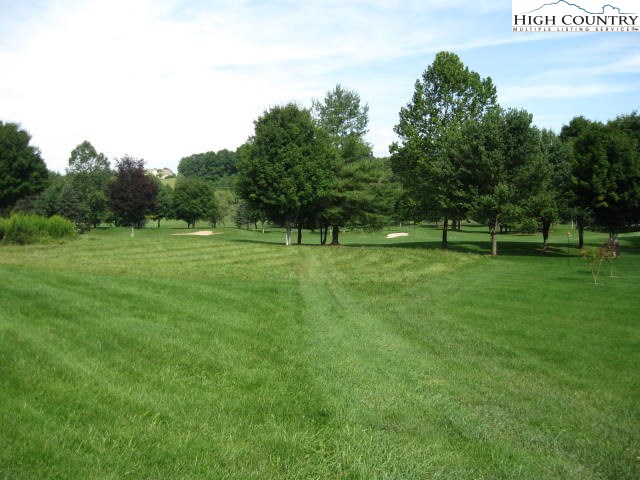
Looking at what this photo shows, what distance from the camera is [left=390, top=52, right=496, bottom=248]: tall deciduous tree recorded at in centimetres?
4291

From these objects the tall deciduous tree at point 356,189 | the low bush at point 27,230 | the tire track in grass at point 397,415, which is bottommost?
the tire track in grass at point 397,415

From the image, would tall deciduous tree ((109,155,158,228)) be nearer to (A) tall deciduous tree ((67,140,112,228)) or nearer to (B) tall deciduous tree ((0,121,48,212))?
(B) tall deciduous tree ((0,121,48,212))

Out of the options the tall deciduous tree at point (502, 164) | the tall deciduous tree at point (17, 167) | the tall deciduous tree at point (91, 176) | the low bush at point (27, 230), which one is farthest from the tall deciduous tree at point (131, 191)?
the tall deciduous tree at point (502, 164)

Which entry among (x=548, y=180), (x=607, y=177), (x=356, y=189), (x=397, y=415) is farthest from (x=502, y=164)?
(x=397, y=415)

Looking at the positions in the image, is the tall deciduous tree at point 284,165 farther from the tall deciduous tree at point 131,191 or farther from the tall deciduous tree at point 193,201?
the tall deciduous tree at point 193,201

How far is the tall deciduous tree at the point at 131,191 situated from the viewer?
6297 cm

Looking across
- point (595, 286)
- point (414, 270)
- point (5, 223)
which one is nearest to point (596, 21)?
point (595, 286)

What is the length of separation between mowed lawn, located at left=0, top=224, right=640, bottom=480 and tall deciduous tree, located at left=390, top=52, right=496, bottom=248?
2642 cm

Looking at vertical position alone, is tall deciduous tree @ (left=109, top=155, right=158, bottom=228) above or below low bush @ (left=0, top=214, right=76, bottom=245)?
above

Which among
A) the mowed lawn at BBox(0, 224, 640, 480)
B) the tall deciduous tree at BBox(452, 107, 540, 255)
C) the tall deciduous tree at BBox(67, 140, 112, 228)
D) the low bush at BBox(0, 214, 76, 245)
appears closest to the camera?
the mowed lawn at BBox(0, 224, 640, 480)

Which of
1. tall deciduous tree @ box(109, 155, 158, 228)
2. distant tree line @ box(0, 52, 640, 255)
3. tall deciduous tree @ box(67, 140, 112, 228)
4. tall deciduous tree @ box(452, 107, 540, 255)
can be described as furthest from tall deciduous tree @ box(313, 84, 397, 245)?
tall deciduous tree @ box(67, 140, 112, 228)

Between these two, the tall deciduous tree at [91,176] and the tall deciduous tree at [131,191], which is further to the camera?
the tall deciduous tree at [91,176]

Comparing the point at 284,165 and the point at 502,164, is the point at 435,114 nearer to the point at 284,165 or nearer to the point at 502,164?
the point at 502,164

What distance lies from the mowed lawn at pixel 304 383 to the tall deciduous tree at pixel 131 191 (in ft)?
164
